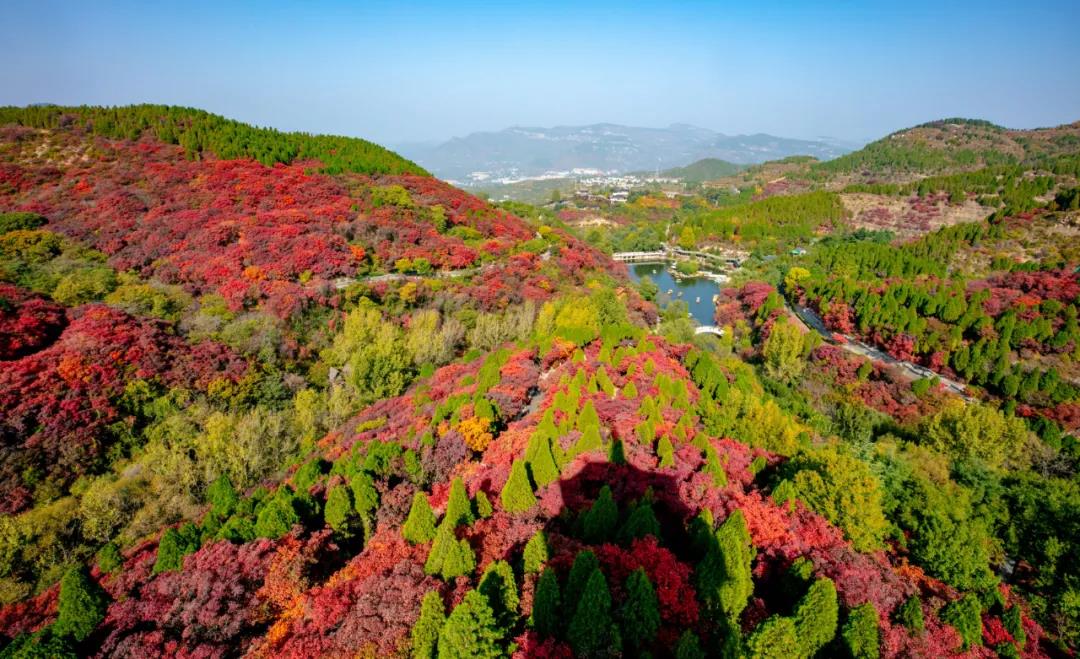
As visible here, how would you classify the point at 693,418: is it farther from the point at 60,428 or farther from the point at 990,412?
the point at 60,428

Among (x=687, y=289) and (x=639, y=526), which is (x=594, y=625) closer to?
(x=639, y=526)

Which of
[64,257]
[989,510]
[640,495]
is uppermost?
[64,257]

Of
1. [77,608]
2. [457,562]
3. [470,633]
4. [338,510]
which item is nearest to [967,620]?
[470,633]

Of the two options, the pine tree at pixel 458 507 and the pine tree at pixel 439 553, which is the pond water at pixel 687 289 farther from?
the pine tree at pixel 439 553

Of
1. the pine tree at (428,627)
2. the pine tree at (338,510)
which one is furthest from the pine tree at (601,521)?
the pine tree at (338,510)

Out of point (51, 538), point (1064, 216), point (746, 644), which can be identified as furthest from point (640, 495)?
point (1064, 216)
